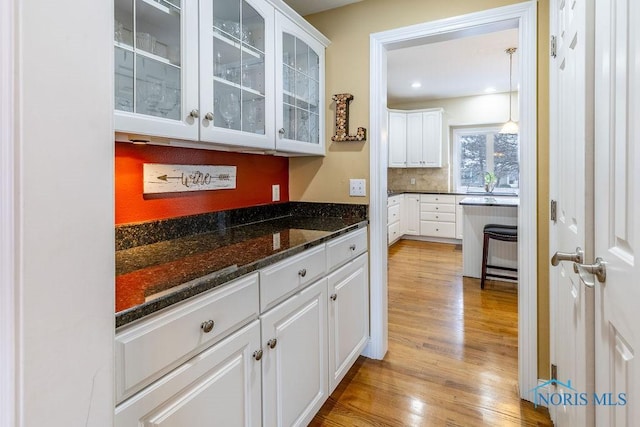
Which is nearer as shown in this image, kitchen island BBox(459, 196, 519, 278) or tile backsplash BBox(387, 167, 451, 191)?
kitchen island BBox(459, 196, 519, 278)

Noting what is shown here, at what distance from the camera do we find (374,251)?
2.24 metres

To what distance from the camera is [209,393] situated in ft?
3.18

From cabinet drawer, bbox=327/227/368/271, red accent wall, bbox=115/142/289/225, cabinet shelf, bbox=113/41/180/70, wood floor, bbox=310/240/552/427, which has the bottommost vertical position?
wood floor, bbox=310/240/552/427

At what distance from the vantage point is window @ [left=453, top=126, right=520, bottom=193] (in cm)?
599

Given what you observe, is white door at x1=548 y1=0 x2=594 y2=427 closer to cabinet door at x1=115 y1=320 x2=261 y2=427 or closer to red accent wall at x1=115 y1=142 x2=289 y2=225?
cabinet door at x1=115 y1=320 x2=261 y2=427

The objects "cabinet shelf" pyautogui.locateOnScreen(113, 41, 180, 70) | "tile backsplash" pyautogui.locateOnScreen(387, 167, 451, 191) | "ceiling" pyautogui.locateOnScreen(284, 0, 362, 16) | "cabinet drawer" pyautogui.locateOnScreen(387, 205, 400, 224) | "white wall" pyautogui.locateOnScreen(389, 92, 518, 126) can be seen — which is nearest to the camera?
"cabinet shelf" pyautogui.locateOnScreen(113, 41, 180, 70)

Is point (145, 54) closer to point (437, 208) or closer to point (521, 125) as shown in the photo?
point (521, 125)

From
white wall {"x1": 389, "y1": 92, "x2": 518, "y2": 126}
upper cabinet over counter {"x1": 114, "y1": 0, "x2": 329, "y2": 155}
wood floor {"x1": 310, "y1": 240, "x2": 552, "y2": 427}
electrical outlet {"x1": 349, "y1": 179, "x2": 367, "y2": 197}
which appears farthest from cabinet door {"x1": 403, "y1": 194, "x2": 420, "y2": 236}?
upper cabinet over counter {"x1": 114, "y1": 0, "x2": 329, "y2": 155}

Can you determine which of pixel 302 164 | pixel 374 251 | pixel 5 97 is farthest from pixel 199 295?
pixel 302 164

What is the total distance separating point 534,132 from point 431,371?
57.3 inches

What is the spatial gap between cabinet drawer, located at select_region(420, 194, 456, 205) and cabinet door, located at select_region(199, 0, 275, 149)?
4.74 meters

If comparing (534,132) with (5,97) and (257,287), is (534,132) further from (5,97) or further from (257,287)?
(5,97)

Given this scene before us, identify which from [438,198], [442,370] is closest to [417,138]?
[438,198]

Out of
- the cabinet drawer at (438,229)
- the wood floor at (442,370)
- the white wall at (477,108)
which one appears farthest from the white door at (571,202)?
the white wall at (477,108)
